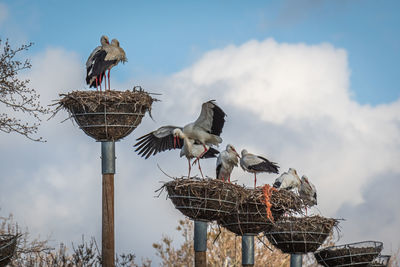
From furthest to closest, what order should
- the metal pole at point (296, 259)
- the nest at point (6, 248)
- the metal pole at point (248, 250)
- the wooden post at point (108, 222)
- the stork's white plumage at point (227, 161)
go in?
the metal pole at point (296, 259)
the stork's white plumage at point (227, 161)
the metal pole at point (248, 250)
the wooden post at point (108, 222)
the nest at point (6, 248)

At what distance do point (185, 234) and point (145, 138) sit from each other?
7.85m

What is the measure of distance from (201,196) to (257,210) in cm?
131

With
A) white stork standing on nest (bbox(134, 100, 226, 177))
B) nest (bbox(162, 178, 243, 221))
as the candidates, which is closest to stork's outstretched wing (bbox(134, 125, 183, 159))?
white stork standing on nest (bbox(134, 100, 226, 177))

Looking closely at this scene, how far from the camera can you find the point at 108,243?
35.4 feet

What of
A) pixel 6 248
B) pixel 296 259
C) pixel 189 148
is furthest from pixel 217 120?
pixel 6 248

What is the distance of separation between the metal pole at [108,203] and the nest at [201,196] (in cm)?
99

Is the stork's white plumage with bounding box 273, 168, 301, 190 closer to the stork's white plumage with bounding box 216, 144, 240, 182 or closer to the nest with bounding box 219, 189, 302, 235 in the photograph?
the stork's white plumage with bounding box 216, 144, 240, 182

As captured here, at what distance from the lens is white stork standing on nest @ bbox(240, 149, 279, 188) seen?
1344 centimetres

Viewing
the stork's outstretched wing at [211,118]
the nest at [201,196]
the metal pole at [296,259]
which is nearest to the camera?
the nest at [201,196]

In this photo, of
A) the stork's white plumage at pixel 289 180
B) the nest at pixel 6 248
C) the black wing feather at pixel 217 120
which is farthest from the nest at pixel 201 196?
the stork's white plumage at pixel 289 180

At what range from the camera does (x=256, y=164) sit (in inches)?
531

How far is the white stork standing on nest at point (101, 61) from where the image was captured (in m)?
12.6

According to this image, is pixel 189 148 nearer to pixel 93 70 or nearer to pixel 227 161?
Result: pixel 227 161

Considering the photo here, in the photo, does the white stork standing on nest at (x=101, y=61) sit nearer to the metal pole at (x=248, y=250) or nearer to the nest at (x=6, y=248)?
the metal pole at (x=248, y=250)
